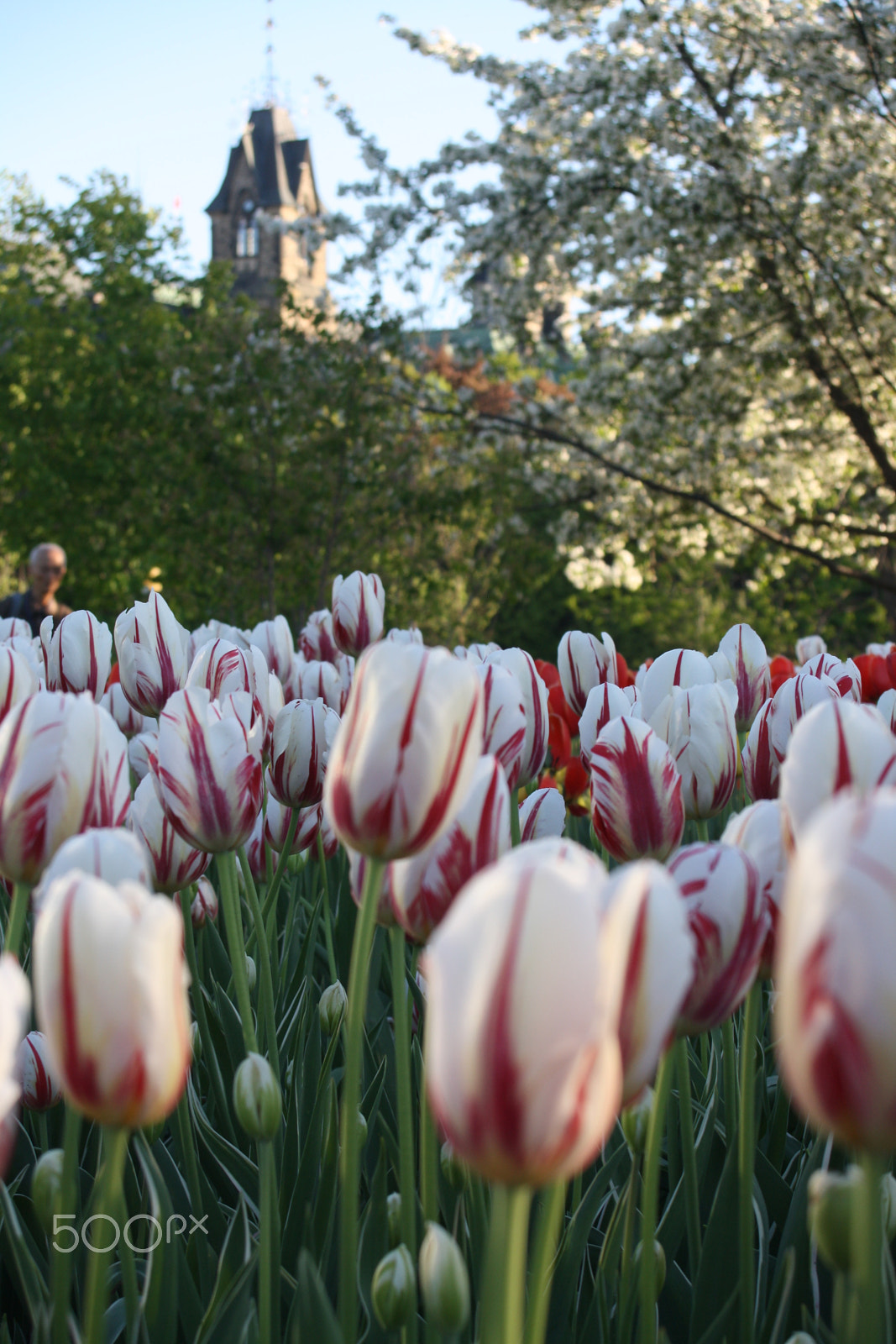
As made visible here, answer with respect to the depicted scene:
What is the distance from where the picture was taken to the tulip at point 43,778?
27.0 inches

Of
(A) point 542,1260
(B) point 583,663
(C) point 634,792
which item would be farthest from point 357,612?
(A) point 542,1260

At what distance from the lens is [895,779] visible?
631 millimetres

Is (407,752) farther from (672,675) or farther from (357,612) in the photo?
(357,612)

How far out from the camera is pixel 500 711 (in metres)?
0.98

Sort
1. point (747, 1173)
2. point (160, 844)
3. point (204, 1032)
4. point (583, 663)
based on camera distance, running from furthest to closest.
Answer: point (583, 663) → point (204, 1032) → point (160, 844) → point (747, 1173)

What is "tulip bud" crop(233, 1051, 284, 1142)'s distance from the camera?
2.67 feet

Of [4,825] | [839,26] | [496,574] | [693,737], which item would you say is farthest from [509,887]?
[496,574]

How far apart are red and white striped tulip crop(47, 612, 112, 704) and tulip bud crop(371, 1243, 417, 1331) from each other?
1013mm

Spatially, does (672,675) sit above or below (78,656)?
below

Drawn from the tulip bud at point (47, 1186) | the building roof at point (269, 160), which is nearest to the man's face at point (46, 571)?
the tulip bud at point (47, 1186)

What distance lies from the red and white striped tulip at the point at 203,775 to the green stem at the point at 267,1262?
10.0 inches

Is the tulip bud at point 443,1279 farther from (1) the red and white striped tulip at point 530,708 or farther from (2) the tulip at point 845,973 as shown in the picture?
(1) the red and white striped tulip at point 530,708

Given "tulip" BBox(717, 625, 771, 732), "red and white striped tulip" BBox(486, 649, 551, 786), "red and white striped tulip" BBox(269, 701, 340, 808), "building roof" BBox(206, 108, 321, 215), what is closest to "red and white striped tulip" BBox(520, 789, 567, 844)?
"red and white striped tulip" BBox(486, 649, 551, 786)

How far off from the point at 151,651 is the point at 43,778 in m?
0.79
